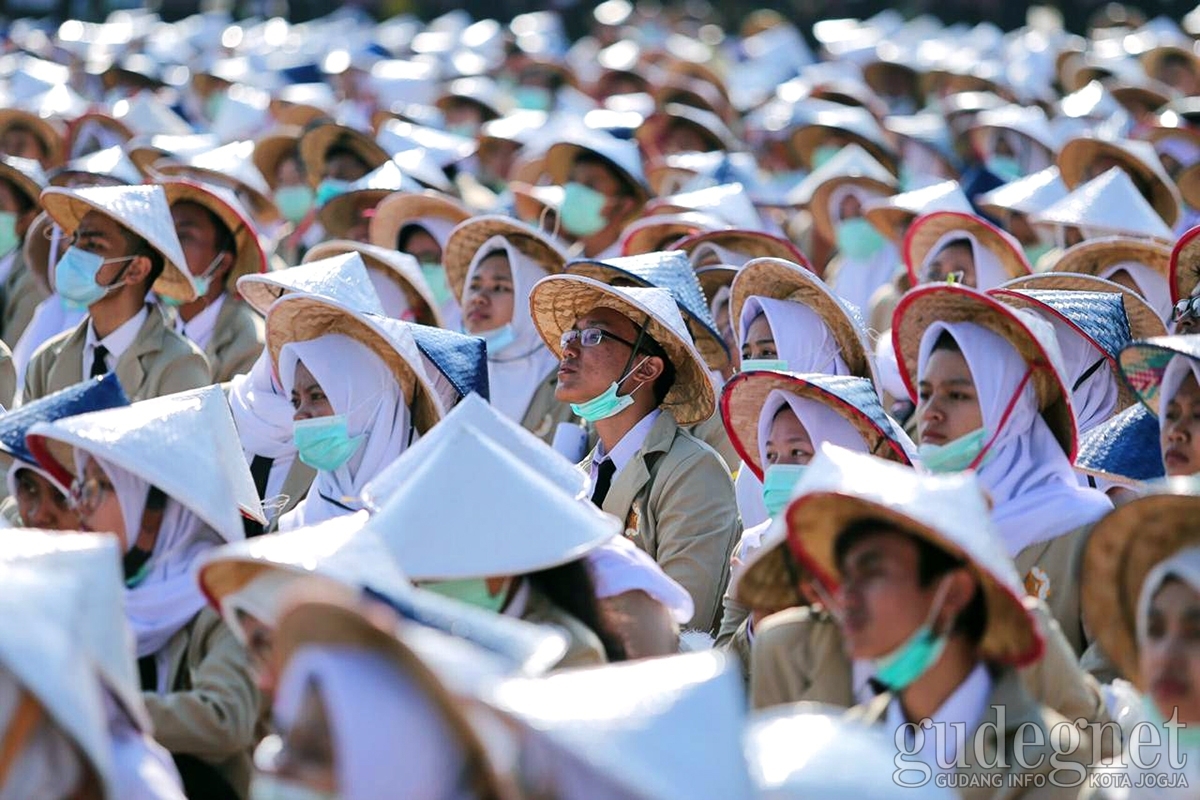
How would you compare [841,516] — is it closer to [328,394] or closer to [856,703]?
[856,703]

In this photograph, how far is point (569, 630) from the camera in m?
4.23

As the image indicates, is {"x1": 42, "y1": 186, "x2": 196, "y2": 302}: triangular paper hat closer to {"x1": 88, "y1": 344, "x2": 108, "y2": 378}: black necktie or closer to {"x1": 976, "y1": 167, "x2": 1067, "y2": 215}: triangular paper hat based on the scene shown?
{"x1": 88, "y1": 344, "x2": 108, "y2": 378}: black necktie

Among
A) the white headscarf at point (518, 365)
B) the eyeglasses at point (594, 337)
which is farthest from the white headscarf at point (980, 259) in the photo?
the eyeglasses at point (594, 337)

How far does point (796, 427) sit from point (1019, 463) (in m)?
0.58

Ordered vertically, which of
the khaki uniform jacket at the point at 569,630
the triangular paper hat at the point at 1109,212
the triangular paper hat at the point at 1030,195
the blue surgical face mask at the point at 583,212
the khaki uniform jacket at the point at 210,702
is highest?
the khaki uniform jacket at the point at 569,630

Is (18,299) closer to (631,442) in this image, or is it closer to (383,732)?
(631,442)

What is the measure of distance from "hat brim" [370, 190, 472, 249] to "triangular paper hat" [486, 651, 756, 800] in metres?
6.04

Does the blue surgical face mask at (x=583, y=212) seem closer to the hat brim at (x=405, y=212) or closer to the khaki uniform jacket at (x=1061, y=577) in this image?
the hat brim at (x=405, y=212)

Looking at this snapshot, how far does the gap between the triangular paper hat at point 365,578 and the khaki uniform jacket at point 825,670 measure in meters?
0.63

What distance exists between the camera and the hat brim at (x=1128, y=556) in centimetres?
357

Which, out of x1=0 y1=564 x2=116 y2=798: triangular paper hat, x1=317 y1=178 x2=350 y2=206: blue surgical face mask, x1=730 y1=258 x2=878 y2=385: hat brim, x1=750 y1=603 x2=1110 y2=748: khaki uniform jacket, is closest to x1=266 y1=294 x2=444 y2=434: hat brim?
x1=730 y1=258 x2=878 y2=385: hat brim

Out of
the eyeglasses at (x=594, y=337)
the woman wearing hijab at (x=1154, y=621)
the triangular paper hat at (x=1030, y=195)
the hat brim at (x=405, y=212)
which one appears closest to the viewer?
the woman wearing hijab at (x=1154, y=621)

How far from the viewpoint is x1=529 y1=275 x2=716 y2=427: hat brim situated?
6.20 m

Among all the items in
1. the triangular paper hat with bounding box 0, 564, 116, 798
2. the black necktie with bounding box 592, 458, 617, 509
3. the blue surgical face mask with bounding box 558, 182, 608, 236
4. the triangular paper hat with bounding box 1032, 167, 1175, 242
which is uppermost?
the triangular paper hat with bounding box 0, 564, 116, 798
